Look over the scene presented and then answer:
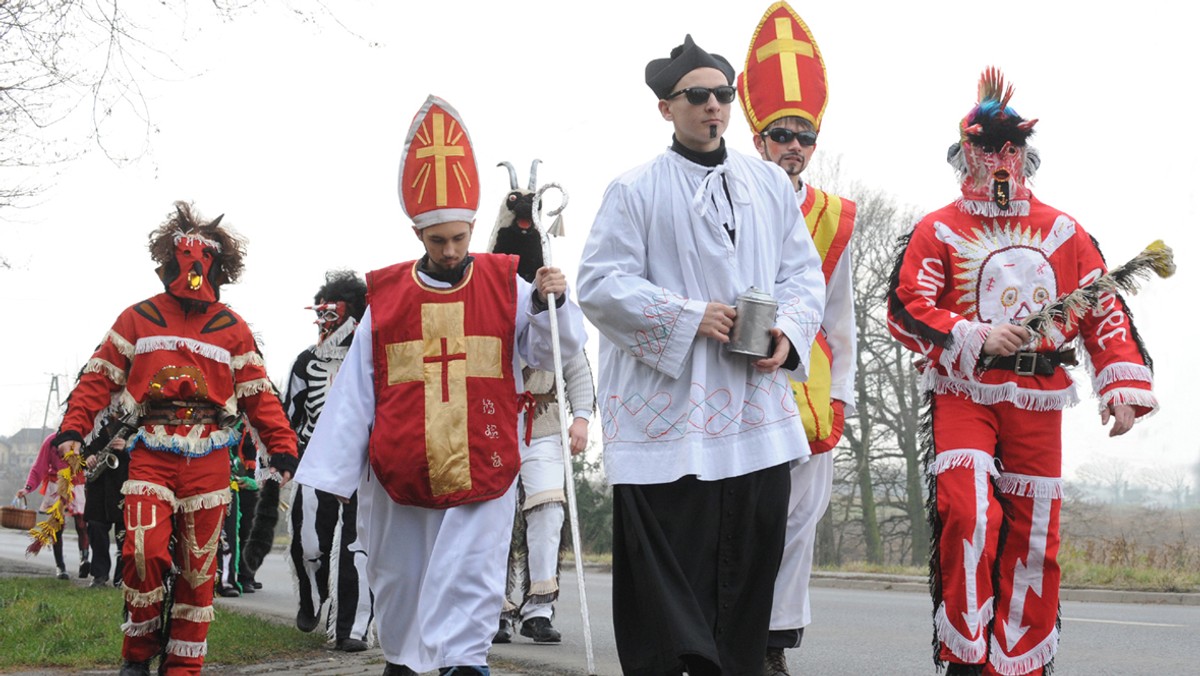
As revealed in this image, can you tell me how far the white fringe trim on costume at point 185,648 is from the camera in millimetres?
7059

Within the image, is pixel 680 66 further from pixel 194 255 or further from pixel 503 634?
pixel 503 634

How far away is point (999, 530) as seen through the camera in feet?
20.4

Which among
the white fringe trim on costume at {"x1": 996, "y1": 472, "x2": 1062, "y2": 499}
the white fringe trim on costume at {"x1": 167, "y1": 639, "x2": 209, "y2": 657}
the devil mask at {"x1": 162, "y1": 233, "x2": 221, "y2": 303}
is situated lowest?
the white fringe trim on costume at {"x1": 167, "y1": 639, "x2": 209, "y2": 657}

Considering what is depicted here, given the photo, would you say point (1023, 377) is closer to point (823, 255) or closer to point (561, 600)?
point (823, 255)

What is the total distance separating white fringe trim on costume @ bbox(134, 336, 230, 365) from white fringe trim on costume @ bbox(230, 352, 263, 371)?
0.10m

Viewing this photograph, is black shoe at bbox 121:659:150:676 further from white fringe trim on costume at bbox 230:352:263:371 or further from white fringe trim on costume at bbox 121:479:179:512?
white fringe trim on costume at bbox 230:352:263:371

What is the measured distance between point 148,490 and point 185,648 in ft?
2.61

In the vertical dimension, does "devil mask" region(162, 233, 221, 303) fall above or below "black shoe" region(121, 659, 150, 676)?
above

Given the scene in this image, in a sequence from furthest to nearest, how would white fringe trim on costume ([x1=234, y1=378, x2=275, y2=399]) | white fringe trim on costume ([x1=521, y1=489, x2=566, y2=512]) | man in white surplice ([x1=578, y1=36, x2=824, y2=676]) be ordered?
white fringe trim on costume ([x1=521, y1=489, x2=566, y2=512])
white fringe trim on costume ([x1=234, y1=378, x2=275, y2=399])
man in white surplice ([x1=578, y1=36, x2=824, y2=676])

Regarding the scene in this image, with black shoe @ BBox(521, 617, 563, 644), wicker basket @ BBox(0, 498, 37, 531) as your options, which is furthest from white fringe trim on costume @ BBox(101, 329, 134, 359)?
wicker basket @ BBox(0, 498, 37, 531)

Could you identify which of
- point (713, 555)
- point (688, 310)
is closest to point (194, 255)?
point (688, 310)

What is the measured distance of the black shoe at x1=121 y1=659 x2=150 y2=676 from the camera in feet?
22.8

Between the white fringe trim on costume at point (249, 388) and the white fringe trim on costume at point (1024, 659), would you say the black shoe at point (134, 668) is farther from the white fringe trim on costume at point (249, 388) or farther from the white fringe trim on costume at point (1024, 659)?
the white fringe trim on costume at point (1024, 659)

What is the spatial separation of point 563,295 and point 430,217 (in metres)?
0.69
